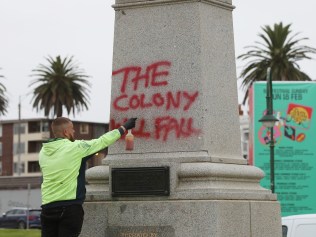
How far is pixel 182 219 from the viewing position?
10820 millimetres

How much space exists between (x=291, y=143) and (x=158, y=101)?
2675 cm

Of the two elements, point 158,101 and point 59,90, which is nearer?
point 158,101

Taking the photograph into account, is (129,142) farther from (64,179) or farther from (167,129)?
(64,179)

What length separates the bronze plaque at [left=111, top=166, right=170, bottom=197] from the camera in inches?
436

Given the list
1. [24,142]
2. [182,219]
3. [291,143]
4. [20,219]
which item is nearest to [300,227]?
[182,219]

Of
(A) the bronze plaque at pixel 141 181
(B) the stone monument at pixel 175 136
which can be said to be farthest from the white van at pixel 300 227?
(A) the bronze plaque at pixel 141 181

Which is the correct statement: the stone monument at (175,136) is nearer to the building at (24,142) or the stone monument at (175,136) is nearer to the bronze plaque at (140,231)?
the bronze plaque at (140,231)

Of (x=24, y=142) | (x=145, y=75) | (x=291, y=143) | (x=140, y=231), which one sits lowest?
(x=140, y=231)

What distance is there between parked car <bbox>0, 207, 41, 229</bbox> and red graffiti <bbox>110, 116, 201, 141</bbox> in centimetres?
5193

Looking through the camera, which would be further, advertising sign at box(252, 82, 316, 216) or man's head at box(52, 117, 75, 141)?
advertising sign at box(252, 82, 316, 216)

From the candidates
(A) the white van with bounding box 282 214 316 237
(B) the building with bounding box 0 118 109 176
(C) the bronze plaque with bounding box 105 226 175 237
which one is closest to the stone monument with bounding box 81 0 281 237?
(C) the bronze plaque with bounding box 105 226 175 237

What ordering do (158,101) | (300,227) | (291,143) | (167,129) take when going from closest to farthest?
(167,129), (158,101), (300,227), (291,143)

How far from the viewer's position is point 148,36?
1162cm

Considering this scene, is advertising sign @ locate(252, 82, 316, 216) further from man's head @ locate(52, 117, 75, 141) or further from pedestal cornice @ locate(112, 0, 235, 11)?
man's head @ locate(52, 117, 75, 141)
